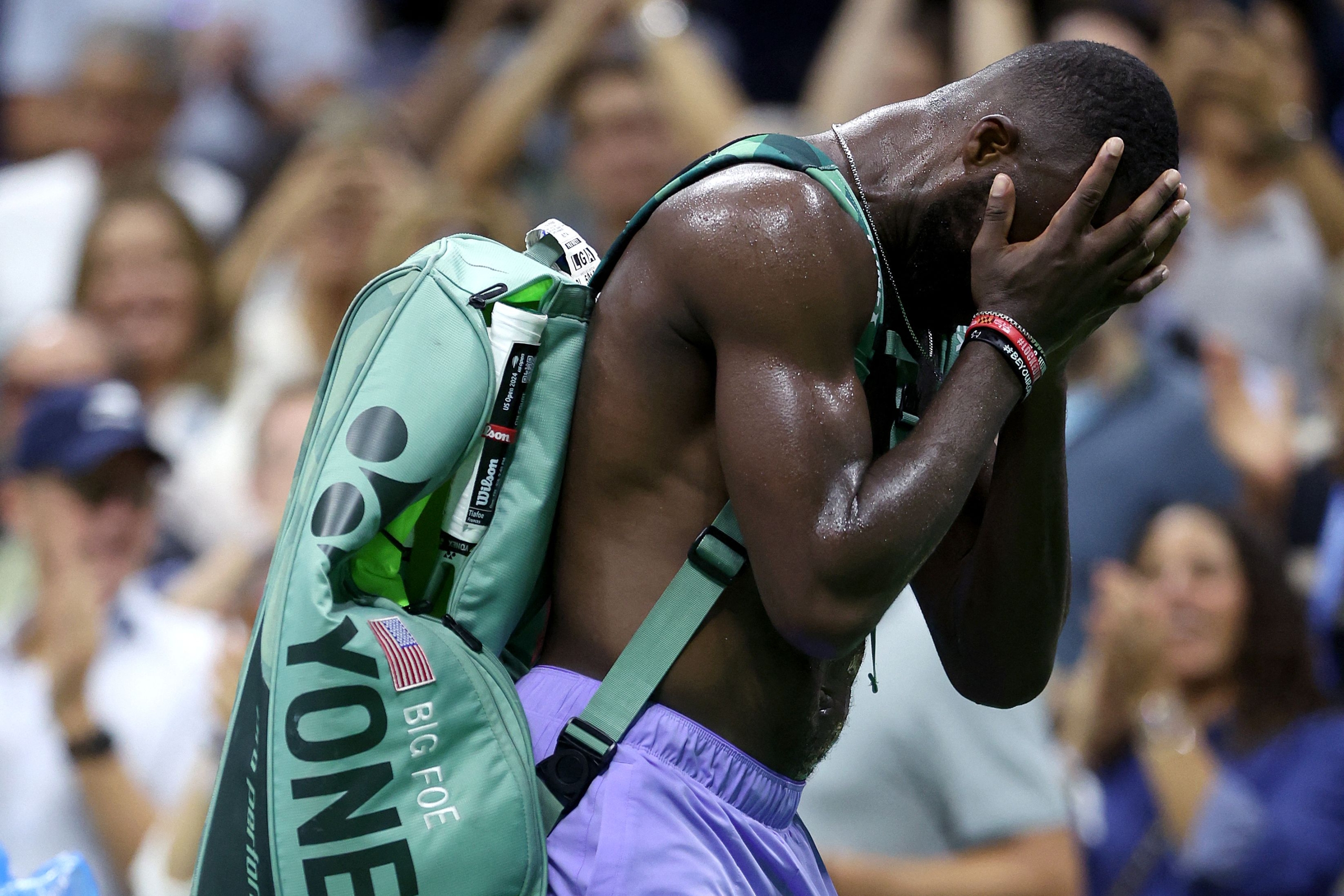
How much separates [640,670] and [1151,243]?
0.84 meters

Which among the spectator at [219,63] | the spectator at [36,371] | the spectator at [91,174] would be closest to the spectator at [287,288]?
the spectator at [91,174]

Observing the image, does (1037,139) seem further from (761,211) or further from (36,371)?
(36,371)

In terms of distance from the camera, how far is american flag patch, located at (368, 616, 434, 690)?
200 centimetres

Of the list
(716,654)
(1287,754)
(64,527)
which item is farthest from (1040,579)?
Result: (64,527)

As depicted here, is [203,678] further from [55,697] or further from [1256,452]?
[1256,452]

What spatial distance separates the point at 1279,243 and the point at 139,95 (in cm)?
472

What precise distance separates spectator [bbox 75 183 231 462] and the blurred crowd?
0.04 ft

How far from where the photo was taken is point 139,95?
7.23 m

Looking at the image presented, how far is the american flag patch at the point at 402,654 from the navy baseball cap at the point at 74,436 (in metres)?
2.96

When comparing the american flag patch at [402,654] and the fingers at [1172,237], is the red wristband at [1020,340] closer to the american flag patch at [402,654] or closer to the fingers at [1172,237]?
the fingers at [1172,237]

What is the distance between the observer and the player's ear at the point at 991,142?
2.21 meters

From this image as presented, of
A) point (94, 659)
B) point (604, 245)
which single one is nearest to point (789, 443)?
point (94, 659)

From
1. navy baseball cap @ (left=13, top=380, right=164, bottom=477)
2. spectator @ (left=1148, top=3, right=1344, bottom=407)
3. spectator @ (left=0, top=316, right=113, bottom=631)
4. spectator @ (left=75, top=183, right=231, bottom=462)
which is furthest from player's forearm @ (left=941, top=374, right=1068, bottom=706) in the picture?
spectator @ (left=75, top=183, right=231, bottom=462)

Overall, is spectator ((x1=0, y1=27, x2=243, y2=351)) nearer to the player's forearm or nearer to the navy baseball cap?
the navy baseball cap
